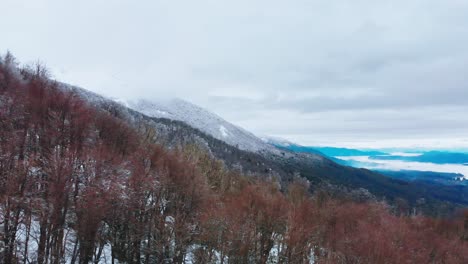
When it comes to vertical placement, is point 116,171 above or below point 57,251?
above

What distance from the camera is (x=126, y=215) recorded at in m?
37.6

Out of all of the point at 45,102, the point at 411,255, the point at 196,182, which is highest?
the point at 45,102

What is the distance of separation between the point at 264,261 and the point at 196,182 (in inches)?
531

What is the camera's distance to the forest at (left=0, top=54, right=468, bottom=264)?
100ft

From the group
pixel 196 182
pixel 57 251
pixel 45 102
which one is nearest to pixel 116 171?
pixel 57 251

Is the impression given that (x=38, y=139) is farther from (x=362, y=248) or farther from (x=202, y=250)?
(x=362, y=248)

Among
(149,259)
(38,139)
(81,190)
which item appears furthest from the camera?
(38,139)

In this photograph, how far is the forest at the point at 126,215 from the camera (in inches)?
1204

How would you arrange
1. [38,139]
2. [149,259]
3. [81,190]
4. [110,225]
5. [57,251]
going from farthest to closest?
[38,139] → [149,259] → [110,225] → [81,190] → [57,251]

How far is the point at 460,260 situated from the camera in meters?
45.4

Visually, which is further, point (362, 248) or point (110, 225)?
point (110, 225)

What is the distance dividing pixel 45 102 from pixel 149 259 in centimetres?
2503

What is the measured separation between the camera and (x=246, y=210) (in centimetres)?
4500

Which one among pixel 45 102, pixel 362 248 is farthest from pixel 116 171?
pixel 362 248
